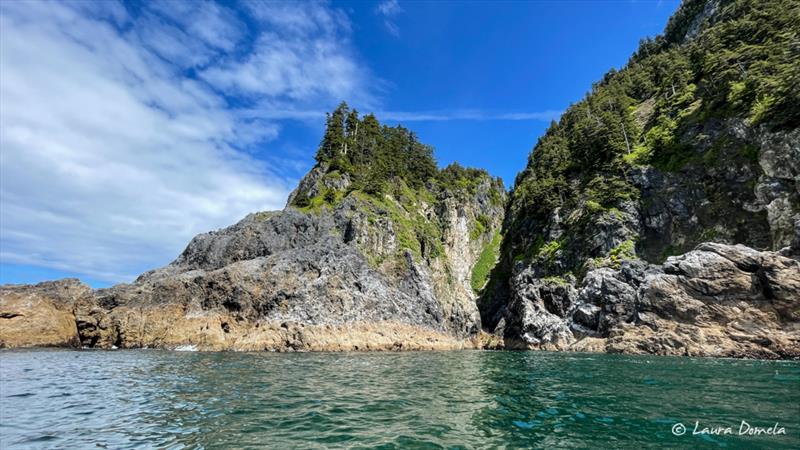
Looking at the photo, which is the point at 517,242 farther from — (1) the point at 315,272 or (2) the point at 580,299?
(1) the point at 315,272

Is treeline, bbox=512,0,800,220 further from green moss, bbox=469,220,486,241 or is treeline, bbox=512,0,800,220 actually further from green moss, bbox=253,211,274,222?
green moss, bbox=253,211,274,222

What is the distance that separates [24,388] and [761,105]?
82.9 metres

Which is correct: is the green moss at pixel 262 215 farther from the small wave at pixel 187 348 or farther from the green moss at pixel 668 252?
the green moss at pixel 668 252

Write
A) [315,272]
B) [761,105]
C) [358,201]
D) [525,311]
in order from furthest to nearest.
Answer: [358,201]
[525,311]
[315,272]
[761,105]

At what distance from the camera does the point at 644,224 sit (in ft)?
210

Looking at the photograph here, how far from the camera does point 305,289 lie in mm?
60125

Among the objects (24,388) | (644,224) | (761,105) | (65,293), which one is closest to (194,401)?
(24,388)

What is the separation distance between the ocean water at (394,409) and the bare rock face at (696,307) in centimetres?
1587

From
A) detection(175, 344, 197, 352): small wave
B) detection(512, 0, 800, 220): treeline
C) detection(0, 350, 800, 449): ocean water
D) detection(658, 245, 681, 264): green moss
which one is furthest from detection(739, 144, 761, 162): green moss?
detection(175, 344, 197, 352): small wave

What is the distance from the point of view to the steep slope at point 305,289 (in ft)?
177

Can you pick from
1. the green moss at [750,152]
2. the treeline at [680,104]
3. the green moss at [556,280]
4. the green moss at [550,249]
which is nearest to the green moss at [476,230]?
the treeline at [680,104]

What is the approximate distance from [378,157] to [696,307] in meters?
76.9

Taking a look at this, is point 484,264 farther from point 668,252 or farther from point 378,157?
point 668,252

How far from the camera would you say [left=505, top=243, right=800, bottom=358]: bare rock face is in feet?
124
